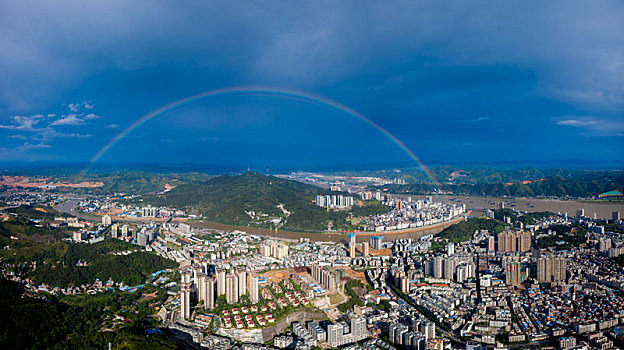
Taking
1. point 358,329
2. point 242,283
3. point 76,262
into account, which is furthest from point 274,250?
point 76,262

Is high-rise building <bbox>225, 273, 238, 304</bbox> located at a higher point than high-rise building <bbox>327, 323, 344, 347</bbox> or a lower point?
higher

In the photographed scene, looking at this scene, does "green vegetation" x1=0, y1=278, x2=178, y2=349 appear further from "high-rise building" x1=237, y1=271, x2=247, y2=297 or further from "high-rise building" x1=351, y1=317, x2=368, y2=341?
"high-rise building" x1=351, y1=317, x2=368, y2=341

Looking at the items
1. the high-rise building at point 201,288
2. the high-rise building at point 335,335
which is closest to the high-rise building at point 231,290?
the high-rise building at point 201,288

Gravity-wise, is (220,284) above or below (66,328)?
above

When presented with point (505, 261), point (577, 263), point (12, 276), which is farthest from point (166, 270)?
point (577, 263)

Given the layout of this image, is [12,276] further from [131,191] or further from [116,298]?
[131,191]

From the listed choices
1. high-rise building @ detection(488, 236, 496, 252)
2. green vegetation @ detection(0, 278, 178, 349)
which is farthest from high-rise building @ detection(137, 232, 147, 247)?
high-rise building @ detection(488, 236, 496, 252)

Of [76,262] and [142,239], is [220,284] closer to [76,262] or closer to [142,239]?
[76,262]
